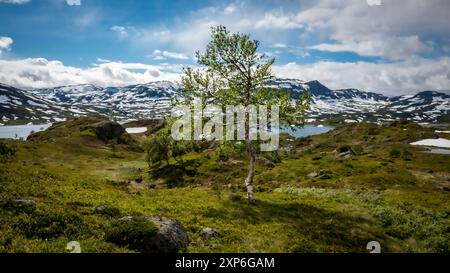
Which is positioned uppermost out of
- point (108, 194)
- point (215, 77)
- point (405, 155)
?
point (215, 77)

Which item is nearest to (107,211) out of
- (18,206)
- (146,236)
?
→ (18,206)

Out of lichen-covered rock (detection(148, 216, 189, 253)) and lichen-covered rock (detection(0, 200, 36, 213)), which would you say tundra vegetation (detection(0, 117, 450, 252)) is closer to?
lichen-covered rock (detection(0, 200, 36, 213))

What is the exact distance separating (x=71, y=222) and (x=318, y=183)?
4828 cm

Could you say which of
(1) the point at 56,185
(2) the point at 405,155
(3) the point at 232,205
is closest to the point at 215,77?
(3) the point at 232,205

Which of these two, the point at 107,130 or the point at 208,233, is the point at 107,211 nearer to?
the point at 208,233

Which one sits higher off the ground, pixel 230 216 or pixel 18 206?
pixel 18 206

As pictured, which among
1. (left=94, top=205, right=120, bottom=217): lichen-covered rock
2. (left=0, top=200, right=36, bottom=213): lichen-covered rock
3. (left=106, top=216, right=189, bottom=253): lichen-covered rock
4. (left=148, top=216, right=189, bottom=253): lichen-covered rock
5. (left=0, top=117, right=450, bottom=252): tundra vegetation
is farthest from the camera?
(left=94, top=205, right=120, bottom=217): lichen-covered rock

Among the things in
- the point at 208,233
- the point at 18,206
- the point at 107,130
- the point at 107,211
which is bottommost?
the point at 107,130

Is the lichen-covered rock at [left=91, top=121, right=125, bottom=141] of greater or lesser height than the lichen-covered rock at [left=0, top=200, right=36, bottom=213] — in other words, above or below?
below

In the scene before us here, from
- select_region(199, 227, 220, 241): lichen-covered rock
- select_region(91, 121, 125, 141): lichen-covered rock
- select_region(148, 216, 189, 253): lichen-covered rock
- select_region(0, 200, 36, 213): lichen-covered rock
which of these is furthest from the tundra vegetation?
select_region(91, 121, 125, 141): lichen-covered rock

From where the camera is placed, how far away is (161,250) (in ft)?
58.7

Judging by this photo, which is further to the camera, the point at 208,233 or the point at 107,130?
the point at 107,130

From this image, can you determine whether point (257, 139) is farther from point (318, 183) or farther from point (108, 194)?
point (318, 183)

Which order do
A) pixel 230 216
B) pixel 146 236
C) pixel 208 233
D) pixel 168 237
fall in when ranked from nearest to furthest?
pixel 146 236, pixel 168 237, pixel 208 233, pixel 230 216
